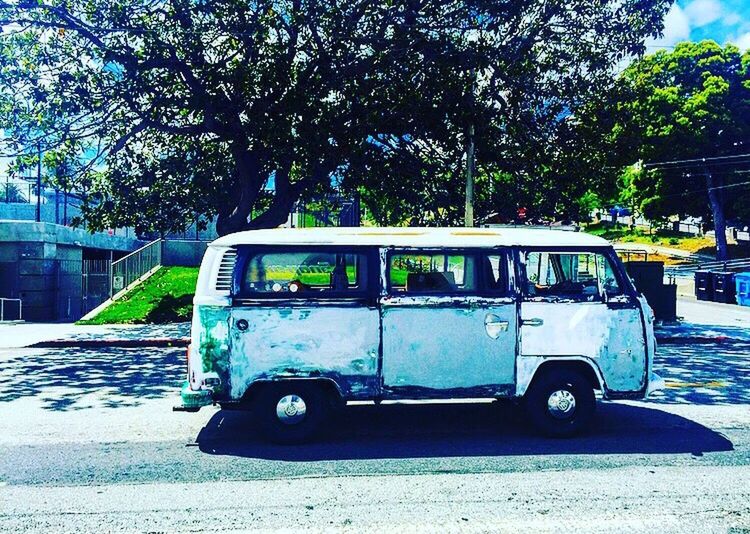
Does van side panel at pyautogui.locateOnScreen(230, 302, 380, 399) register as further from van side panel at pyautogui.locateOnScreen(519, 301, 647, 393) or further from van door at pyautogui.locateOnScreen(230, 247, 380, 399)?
van side panel at pyautogui.locateOnScreen(519, 301, 647, 393)

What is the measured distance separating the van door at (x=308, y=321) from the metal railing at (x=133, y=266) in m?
17.2

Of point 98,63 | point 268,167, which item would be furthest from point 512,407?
point 98,63

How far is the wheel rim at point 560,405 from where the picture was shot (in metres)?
6.93

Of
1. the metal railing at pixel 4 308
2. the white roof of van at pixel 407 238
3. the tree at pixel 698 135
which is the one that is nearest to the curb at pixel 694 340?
the white roof of van at pixel 407 238

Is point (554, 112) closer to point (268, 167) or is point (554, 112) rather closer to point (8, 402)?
point (268, 167)

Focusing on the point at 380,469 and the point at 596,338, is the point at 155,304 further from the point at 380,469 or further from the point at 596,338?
the point at 596,338

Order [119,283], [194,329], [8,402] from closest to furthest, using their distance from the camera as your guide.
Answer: [194,329]
[8,402]
[119,283]

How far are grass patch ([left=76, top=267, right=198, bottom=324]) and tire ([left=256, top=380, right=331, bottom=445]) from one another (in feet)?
41.7

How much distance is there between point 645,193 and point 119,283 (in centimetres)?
3657

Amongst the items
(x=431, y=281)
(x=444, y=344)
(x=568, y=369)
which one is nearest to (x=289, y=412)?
(x=444, y=344)

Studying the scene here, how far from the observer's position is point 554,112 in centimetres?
1789

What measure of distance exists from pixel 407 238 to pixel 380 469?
2431mm

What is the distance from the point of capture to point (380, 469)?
5.95 metres

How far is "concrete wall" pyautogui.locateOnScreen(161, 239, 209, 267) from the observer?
95.3 ft
